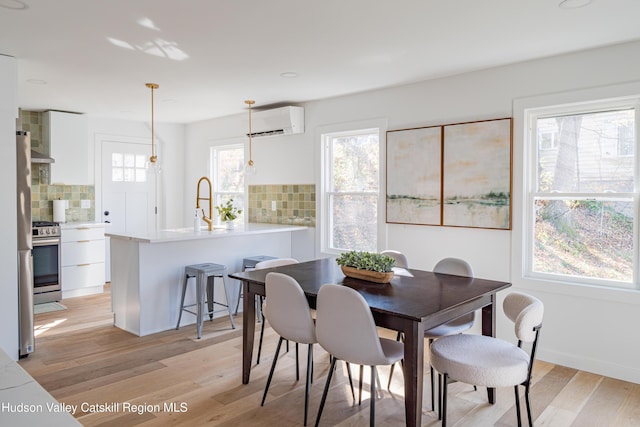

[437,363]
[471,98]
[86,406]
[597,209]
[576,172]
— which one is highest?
[471,98]

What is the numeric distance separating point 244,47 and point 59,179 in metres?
3.94

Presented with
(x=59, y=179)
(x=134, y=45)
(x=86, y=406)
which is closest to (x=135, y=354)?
(x=86, y=406)

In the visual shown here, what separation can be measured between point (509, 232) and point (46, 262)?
514cm

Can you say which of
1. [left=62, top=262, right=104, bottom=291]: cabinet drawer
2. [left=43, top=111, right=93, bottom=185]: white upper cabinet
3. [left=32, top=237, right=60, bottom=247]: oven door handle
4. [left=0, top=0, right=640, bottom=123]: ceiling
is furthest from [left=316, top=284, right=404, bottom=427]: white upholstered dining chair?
[left=43, top=111, right=93, bottom=185]: white upper cabinet

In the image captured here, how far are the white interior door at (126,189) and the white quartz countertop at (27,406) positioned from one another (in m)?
5.71

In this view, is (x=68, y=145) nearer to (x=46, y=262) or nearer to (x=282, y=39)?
(x=46, y=262)

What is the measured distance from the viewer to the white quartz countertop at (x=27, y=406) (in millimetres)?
860

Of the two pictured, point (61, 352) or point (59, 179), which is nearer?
point (61, 352)

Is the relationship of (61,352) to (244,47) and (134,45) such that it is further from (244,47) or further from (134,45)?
(244,47)

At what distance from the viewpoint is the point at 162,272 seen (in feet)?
14.1

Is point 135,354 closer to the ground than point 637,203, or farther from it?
closer to the ground

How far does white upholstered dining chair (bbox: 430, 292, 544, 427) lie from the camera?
2143 mm

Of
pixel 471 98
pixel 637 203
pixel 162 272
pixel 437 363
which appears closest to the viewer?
pixel 437 363

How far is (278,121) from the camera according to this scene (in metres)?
5.46
